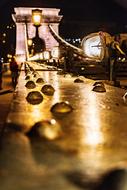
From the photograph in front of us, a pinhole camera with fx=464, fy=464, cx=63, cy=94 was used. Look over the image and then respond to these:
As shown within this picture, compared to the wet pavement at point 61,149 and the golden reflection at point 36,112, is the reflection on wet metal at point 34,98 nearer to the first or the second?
the golden reflection at point 36,112

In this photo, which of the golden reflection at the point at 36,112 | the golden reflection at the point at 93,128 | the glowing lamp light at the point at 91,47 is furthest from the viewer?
the glowing lamp light at the point at 91,47

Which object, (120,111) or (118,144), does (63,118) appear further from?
(118,144)

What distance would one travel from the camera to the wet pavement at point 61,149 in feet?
3.98

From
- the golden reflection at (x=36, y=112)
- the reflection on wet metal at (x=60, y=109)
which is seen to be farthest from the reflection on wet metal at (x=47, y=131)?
the reflection on wet metal at (x=60, y=109)

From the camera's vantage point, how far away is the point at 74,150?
5.08 feet

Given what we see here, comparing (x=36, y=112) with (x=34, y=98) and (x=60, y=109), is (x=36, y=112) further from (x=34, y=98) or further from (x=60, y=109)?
(x=34, y=98)

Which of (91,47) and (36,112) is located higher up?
(91,47)

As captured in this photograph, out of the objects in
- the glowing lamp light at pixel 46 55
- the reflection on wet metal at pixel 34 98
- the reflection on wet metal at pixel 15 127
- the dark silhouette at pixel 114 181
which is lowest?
the glowing lamp light at pixel 46 55

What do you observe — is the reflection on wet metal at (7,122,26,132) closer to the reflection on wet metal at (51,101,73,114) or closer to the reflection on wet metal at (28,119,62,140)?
the reflection on wet metal at (28,119,62,140)

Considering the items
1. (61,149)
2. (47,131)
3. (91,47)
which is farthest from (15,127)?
(91,47)

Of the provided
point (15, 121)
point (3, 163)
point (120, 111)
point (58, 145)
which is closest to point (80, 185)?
point (3, 163)

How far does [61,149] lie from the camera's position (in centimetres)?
156

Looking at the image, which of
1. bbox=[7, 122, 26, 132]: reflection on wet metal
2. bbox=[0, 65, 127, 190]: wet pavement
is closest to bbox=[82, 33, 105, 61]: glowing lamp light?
bbox=[0, 65, 127, 190]: wet pavement

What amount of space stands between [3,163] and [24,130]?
57 centimetres
